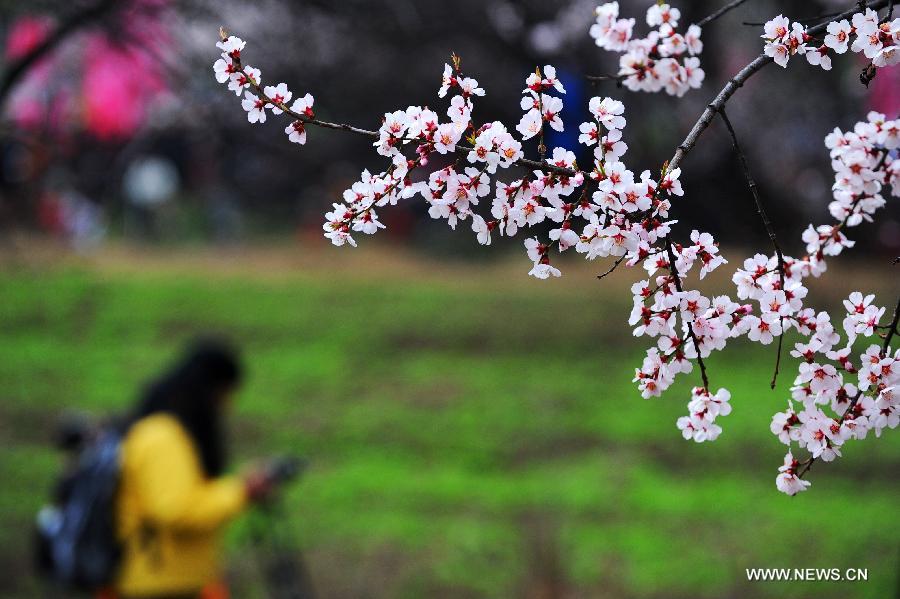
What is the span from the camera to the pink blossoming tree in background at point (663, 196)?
1.56 m

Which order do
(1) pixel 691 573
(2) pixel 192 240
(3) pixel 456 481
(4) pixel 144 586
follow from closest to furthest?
(4) pixel 144 586, (1) pixel 691 573, (3) pixel 456 481, (2) pixel 192 240

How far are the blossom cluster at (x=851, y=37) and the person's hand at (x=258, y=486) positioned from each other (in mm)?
2808

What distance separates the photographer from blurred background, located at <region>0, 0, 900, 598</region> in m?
5.06

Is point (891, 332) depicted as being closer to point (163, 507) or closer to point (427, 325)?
point (163, 507)

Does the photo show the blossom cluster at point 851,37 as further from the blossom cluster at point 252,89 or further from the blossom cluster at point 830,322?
the blossom cluster at point 252,89

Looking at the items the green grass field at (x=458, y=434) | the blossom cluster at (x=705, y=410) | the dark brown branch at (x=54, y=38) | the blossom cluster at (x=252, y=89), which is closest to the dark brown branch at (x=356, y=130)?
the blossom cluster at (x=252, y=89)

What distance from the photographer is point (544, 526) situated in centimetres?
630

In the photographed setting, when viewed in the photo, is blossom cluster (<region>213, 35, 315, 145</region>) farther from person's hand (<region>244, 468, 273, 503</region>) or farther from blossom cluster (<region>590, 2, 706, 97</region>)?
person's hand (<region>244, 468, 273, 503</region>)

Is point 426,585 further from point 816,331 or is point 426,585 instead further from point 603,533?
point 816,331

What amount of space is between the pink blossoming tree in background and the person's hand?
8.03 ft

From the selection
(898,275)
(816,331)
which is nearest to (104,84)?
(898,275)

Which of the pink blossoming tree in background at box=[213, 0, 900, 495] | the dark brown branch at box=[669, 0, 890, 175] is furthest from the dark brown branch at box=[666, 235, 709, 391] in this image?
the dark brown branch at box=[669, 0, 890, 175]

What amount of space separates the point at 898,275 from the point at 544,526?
5584 mm

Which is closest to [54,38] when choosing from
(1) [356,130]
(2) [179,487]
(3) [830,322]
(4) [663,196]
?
(2) [179,487]
